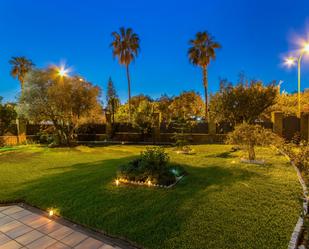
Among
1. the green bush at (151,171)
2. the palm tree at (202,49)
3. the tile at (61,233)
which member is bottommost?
the tile at (61,233)

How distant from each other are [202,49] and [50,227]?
22.5 metres

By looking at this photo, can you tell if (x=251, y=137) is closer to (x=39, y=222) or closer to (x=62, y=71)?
(x=39, y=222)

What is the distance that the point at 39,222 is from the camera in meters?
3.84

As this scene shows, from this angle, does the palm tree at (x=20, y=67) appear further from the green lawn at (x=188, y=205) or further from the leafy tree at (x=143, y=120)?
the green lawn at (x=188, y=205)

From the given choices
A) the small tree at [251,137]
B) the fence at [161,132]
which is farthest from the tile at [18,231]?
the fence at [161,132]

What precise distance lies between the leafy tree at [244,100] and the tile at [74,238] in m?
8.75

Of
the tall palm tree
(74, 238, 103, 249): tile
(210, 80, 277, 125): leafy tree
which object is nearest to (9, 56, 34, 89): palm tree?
the tall palm tree

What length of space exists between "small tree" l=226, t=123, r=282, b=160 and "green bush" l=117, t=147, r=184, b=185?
2.90 metres

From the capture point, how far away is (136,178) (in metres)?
5.45

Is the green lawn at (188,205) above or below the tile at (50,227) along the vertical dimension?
above

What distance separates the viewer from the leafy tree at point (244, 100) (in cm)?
956

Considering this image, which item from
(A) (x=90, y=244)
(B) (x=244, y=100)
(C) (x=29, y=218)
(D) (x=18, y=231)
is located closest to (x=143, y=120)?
(B) (x=244, y=100)

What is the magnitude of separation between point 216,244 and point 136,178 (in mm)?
2926

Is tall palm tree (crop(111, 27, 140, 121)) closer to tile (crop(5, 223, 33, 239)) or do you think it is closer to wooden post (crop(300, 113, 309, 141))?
wooden post (crop(300, 113, 309, 141))
